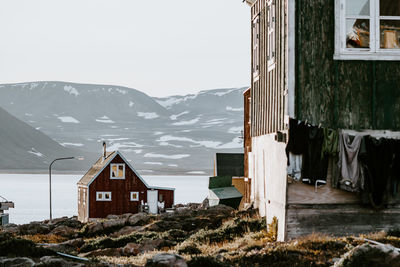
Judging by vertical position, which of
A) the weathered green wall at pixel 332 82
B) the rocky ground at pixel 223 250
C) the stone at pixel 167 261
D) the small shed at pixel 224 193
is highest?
the weathered green wall at pixel 332 82

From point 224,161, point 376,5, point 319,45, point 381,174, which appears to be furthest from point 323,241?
point 224,161

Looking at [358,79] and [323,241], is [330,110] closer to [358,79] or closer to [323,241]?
[358,79]

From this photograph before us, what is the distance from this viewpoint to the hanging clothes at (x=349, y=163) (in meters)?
16.0

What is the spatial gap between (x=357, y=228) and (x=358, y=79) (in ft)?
11.4

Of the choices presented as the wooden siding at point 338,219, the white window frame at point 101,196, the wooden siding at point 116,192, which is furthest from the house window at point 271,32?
the white window frame at point 101,196

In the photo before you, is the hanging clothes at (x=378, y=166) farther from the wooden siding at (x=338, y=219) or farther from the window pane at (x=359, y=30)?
the window pane at (x=359, y=30)

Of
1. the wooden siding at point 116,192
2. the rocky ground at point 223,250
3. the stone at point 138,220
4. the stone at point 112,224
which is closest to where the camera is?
the rocky ground at point 223,250

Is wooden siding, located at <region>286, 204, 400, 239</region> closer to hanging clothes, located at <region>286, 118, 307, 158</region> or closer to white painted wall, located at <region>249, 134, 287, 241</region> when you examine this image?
white painted wall, located at <region>249, 134, 287, 241</region>

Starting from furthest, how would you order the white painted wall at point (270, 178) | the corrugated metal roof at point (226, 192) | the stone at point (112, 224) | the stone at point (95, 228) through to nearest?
the corrugated metal roof at point (226, 192)
the stone at point (112, 224)
the stone at point (95, 228)
the white painted wall at point (270, 178)

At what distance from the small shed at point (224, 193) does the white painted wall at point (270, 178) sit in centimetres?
1552

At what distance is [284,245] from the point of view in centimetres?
1538

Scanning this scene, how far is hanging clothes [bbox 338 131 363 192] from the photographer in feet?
52.5

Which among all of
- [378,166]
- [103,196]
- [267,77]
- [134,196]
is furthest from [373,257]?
[134,196]

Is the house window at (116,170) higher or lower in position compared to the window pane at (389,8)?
lower
